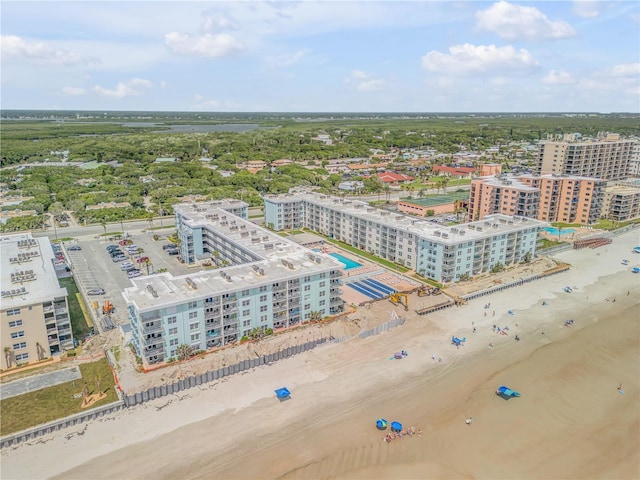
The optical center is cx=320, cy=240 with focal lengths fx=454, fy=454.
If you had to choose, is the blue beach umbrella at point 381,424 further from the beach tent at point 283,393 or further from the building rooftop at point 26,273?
the building rooftop at point 26,273

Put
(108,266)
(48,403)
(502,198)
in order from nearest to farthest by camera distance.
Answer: (48,403), (108,266), (502,198)

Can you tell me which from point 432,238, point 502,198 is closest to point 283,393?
point 432,238

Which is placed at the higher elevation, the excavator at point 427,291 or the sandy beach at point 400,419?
the excavator at point 427,291

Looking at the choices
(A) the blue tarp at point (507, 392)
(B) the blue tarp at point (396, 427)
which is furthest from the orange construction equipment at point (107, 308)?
(A) the blue tarp at point (507, 392)

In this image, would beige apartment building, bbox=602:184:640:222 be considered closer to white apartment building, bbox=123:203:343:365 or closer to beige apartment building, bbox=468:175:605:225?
beige apartment building, bbox=468:175:605:225

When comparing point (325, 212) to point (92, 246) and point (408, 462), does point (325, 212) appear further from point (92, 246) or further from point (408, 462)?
point (408, 462)

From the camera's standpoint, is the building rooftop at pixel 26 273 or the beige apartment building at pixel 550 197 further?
the beige apartment building at pixel 550 197

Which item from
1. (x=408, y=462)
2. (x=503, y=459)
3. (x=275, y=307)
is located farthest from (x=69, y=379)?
(x=503, y=459)

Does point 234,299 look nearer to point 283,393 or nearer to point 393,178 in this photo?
point 283,393
